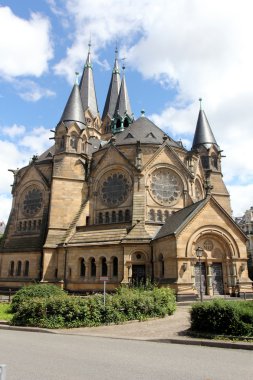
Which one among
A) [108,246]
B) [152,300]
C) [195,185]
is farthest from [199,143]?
[152,300]

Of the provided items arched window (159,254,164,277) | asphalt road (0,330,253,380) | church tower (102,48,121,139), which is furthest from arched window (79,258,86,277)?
church tower (102,48,121,139)

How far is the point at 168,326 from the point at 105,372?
747cm

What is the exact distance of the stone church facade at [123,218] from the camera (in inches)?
1019

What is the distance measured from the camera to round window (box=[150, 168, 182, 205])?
33.9 meters

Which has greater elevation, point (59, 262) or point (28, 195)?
point (28, 195)

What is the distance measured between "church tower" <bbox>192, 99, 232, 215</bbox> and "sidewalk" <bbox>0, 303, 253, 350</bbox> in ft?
83.7

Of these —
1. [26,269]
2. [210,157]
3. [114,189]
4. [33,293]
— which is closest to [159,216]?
[114,189]

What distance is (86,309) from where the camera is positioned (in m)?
15.6

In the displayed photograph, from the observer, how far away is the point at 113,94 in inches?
Answer: 2692

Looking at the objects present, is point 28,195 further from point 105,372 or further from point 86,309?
point 105,372

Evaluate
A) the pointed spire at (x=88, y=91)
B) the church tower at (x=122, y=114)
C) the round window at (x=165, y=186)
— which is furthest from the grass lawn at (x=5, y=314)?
the pointed spire at (x=88, y=91)

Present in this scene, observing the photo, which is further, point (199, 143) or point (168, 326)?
point (199, 143)

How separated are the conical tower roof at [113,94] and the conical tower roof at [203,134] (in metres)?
22.2

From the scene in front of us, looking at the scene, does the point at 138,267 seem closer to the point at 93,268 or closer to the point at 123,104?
the point at 93,268
